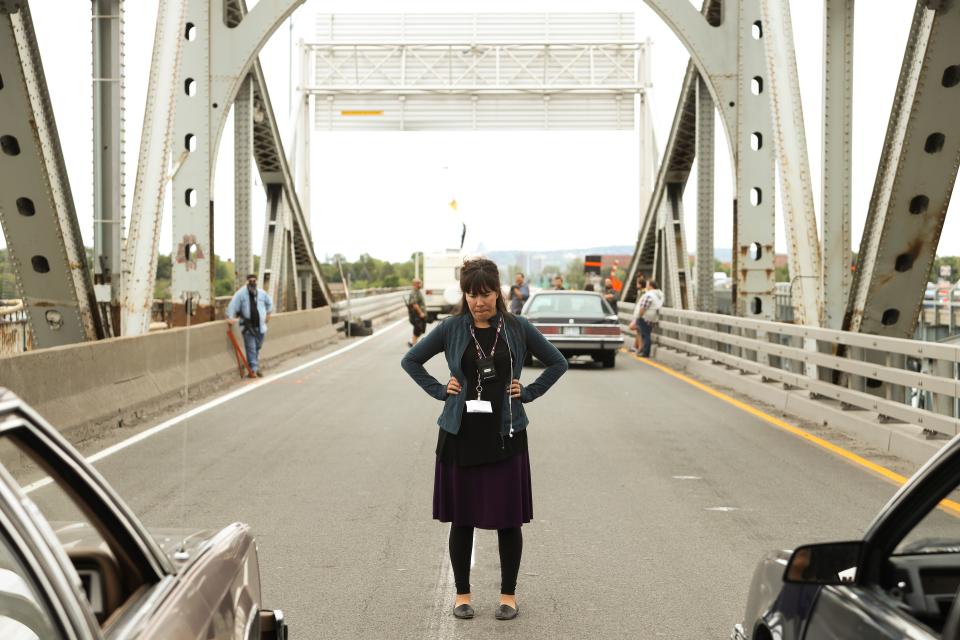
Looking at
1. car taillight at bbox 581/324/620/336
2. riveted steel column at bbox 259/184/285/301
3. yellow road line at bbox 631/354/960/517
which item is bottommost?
yellow road line at bbox 631/354/960/517

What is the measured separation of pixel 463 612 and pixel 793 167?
34.3 ft

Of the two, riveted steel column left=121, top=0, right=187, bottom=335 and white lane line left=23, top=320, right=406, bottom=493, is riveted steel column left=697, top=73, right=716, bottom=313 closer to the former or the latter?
white lane line left=23, top=320, right=406, bottom=493

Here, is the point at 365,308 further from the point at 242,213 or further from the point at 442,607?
the point at 442,607

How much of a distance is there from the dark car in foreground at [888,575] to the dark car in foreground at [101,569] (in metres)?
1.46

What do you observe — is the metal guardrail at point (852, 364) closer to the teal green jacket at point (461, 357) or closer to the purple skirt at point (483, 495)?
the teal green jacket at point (461, 357)

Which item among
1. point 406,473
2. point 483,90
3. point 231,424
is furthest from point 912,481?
point 483,90

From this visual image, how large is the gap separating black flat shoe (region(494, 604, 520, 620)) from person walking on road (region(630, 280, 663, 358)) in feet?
64.1

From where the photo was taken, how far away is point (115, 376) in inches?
527

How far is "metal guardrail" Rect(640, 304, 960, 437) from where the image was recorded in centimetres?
1046

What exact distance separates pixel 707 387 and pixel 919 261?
6.96m

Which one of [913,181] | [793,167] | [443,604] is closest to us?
[443,604]

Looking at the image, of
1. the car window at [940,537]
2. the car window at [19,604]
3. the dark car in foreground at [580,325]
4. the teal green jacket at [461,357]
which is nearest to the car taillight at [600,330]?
the dark car in foreground at [580,325]

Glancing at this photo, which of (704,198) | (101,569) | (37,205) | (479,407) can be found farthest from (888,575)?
(704,198)

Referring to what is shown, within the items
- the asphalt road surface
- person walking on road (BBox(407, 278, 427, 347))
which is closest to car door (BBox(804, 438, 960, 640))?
the asphalt road surface
